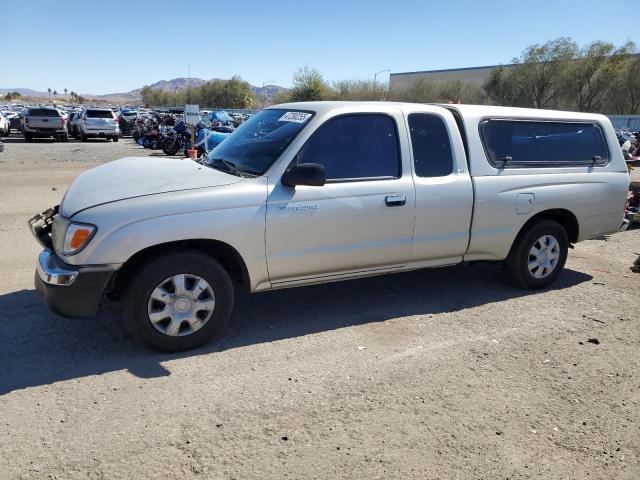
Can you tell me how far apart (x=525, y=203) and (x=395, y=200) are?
1622 mm

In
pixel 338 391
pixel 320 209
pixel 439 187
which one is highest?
pixel 439 187

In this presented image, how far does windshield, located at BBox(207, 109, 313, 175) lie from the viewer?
4.31 metres

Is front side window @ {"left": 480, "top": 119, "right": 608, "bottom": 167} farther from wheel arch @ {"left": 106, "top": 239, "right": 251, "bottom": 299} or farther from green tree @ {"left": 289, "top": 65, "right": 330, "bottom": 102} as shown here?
green tree @ {"left": 289, "top": 65, "right": 330, "bottom": 102}

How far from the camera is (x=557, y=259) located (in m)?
5.78

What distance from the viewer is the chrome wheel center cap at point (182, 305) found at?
3.87 meters

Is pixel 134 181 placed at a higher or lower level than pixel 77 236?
higher

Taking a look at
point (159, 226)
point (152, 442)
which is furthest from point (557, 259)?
point (152, 442)

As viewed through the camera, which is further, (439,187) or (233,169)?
(439,187)

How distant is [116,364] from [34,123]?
2545 centimetres

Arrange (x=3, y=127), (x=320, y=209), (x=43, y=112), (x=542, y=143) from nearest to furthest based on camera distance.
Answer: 1. (x=320, y=209)
2. (x=542, y=143)
3. (x=43, y=112)
4. (x=3, y=127)

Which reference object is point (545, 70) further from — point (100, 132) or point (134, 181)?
point (134, 181)

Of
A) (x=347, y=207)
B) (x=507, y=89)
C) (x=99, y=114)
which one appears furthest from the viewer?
(x=507, y=89)

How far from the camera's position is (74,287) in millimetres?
3580

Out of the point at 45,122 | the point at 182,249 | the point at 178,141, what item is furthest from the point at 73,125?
the point at 182,249
